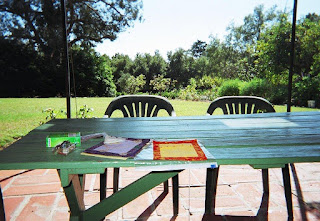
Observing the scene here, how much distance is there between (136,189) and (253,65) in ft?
20.2

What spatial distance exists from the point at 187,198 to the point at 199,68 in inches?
148

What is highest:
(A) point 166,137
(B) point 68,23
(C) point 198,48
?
(B) point 68,23

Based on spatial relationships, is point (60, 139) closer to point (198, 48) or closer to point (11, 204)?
point (11, 204)

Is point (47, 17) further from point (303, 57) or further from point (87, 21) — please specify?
point (303, 57)

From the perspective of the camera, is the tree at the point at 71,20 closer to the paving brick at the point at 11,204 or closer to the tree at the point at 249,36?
the tree at the point at 249,36

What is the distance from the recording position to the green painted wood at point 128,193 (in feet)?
2.85

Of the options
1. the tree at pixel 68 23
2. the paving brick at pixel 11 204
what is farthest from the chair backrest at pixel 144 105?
the tree at pixel 68 23

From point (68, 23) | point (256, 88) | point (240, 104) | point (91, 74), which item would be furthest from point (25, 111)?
point (256, 88)

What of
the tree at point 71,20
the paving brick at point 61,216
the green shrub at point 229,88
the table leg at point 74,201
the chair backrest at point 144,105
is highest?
the tree at point 71,20

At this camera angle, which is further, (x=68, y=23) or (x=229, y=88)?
(x=229, y=88)

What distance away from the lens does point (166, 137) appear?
111 cm

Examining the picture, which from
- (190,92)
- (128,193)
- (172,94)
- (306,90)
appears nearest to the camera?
(128,193)

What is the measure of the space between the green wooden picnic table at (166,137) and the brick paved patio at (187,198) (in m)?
0.25

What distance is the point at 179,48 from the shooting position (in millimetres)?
4891
